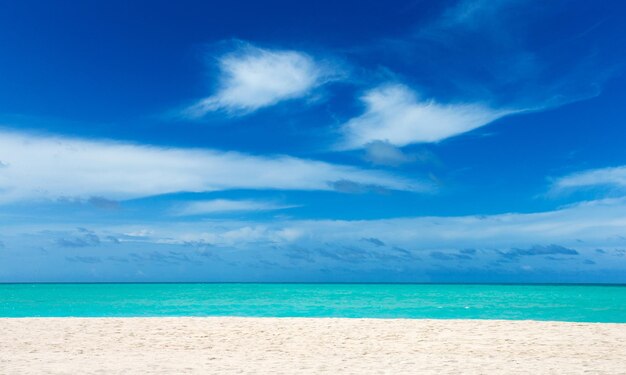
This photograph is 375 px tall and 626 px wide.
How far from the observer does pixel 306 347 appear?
16.2 m

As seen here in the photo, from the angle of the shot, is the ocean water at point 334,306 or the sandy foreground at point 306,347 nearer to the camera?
the sandy foreground at point 306,347

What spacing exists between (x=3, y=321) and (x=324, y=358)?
17163 millimetres

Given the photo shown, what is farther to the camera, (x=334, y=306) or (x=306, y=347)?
(x=334, y=306)

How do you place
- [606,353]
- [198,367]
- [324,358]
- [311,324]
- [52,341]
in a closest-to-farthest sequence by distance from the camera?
[198,367], [324,358], [606,353], [52,341], [311,324]

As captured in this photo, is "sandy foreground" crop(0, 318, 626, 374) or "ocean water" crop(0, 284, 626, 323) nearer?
"sandy foreground" crop(0, 318, 626, 374)

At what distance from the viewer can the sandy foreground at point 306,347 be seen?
12.4 metres

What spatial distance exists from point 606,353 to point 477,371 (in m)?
5.55

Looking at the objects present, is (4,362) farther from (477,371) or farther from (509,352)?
(509,352)

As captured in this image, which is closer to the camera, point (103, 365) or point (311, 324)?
point (103, 365)

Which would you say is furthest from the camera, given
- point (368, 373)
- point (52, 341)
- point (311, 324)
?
point (311, 324)

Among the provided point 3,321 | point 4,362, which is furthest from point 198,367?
point 3,321

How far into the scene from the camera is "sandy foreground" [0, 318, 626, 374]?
12406 millimetres

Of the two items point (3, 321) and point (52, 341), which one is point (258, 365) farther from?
point (3, 321)

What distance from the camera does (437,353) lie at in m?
15.1
